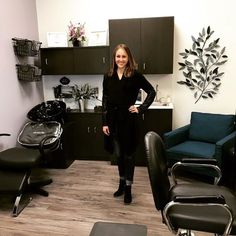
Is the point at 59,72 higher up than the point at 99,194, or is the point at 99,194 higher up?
the point at 59,72

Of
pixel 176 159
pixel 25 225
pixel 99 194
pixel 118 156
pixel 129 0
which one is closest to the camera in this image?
pixel 25 225

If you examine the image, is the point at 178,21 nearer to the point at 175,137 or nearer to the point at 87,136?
the point at 175,137

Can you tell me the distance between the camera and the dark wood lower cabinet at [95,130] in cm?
342

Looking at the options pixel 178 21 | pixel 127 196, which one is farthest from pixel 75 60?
pixel 127 196

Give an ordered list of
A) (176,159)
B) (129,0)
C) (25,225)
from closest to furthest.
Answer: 1. (25,225)
2. (176,159)
3. (129,0)

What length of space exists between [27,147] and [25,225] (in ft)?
3.41

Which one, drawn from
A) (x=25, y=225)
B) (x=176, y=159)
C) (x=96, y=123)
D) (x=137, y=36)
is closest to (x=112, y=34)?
(x=137, y=36)

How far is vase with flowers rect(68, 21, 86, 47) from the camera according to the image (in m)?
3.61

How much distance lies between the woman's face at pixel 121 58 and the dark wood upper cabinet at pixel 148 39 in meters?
1.03

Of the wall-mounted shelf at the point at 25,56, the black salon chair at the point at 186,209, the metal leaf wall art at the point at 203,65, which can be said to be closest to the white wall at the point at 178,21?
the metal leaf wall art at the point at 203,65

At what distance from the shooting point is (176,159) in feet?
10.2

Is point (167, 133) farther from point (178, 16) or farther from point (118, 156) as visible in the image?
point (178, 16)

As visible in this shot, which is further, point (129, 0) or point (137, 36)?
point (129, 0)

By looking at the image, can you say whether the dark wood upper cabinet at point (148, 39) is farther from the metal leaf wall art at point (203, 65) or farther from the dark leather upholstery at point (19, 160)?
the dark leather upholstery at point (19, 160)
